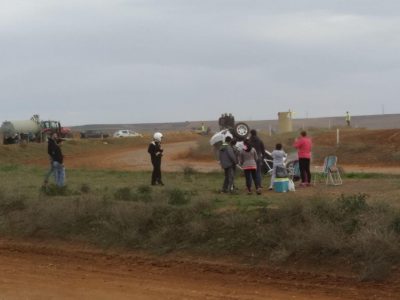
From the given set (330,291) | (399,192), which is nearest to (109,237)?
(330,291)

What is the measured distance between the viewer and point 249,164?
1791cm

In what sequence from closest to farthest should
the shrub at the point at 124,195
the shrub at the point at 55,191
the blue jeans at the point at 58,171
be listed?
the shrub at the point at 124,195, the shrub at the point at 55,191, the blue jeans at the point at 58,171

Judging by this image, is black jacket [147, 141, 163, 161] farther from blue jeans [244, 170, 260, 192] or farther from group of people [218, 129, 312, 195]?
blue jeans [244, 170, 260, 192]

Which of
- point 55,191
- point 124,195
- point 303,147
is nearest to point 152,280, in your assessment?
point 124,195

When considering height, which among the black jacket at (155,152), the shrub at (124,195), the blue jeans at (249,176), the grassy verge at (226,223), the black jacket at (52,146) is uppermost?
the black jacket at (52,146)

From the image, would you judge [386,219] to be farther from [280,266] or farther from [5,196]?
[5,196]

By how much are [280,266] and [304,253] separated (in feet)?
1.47

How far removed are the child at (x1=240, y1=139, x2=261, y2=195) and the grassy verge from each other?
828 millimetres

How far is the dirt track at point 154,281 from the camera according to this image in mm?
9961

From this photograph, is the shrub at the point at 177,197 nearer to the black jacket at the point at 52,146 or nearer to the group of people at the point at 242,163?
the group of people at the point at 242,163

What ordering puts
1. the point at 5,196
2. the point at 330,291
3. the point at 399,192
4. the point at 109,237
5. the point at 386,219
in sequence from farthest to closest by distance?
the point at 5,196
the point at 399,192
the point at 109,237
the point at 386,219
the point at 330,291

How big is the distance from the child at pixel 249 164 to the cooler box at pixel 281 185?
0.58 meters

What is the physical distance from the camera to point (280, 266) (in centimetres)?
1166

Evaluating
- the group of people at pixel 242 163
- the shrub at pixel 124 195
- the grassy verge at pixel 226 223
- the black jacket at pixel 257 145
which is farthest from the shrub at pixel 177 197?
the black jacket at pixel 257 145
